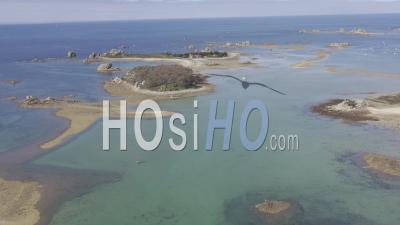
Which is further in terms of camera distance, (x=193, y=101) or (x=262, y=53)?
(x=262, y=53)

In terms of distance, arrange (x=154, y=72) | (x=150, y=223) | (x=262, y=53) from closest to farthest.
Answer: (x=150, y=223) < (x=154, y=72) < (x=262, y=53)

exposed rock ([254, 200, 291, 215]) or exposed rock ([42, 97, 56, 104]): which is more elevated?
exposed rock ([254, 200, 291, 215])

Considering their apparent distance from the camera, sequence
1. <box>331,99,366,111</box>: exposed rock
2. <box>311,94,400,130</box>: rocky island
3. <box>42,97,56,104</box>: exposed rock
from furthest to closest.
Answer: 1. <box>42,97,56,104</box>: exposed rock
2. <box>331,99,366,111</box>: exposed rock
3. <box>311,94,400,130</box>: rocky island

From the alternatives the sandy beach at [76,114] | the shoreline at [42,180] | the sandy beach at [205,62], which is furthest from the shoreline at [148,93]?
the shoreline at [42,180]

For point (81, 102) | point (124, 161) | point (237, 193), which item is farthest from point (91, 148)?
point (81, 102)

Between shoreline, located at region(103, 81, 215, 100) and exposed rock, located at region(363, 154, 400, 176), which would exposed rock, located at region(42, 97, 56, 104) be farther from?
exposed rock, located at region(363, 154, 400, 176)

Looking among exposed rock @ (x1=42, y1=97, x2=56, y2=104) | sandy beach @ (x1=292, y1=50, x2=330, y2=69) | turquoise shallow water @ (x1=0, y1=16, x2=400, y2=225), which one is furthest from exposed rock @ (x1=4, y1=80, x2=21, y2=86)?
sandy beach @ (x1=292, y1=50, x2=330, y2=69)

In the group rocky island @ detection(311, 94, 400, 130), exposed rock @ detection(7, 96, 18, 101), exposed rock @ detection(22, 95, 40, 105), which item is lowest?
exposed rock @ detection(7, 96, 18, 101)

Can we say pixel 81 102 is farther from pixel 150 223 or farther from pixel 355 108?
pixel 150 223
